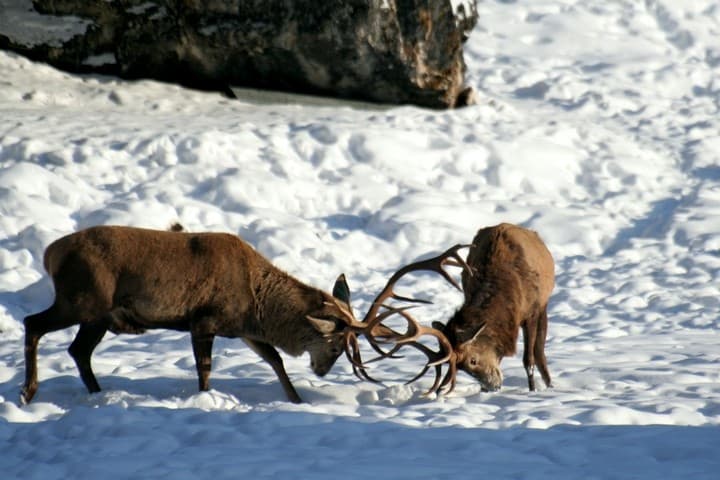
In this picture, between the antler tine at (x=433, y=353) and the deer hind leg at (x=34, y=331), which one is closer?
the deer hind leg at (x=34, y=331)

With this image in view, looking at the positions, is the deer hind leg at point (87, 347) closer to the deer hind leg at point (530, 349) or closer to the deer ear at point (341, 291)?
the deer ear at point (341, 291)

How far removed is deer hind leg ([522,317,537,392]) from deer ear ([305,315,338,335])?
1.53 metres

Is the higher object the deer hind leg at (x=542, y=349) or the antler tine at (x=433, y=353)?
the antler tine at (x=433, y=353)

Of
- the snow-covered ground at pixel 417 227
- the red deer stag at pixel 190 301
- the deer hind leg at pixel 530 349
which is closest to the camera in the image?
the snow-covered ground at pixel 417 227

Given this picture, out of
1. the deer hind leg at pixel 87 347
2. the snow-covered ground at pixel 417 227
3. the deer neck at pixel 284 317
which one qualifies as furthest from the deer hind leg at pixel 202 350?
the deer hind leg at pixel 87 347

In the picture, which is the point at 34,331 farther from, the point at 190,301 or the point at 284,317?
the point at 284,317

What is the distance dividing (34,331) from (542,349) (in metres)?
3.91

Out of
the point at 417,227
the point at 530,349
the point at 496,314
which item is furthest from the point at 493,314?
the point at 417,227

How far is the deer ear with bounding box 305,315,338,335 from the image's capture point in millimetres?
8773

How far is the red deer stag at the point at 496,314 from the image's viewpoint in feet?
28.9

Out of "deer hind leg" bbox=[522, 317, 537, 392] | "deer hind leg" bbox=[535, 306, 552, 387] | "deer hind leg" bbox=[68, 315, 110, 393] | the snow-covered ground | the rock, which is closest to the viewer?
the snow-covered ground

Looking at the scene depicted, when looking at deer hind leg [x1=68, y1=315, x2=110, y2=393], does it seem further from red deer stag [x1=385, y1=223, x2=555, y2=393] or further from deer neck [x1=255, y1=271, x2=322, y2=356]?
red deer stag [x1=385, y1=223, x2=555, y2=393]

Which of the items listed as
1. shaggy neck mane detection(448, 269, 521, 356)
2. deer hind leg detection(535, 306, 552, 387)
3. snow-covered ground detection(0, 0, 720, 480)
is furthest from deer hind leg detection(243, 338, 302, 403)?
deer hind leg detection(535, 306, 552, 387)

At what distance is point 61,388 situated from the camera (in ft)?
29.4
